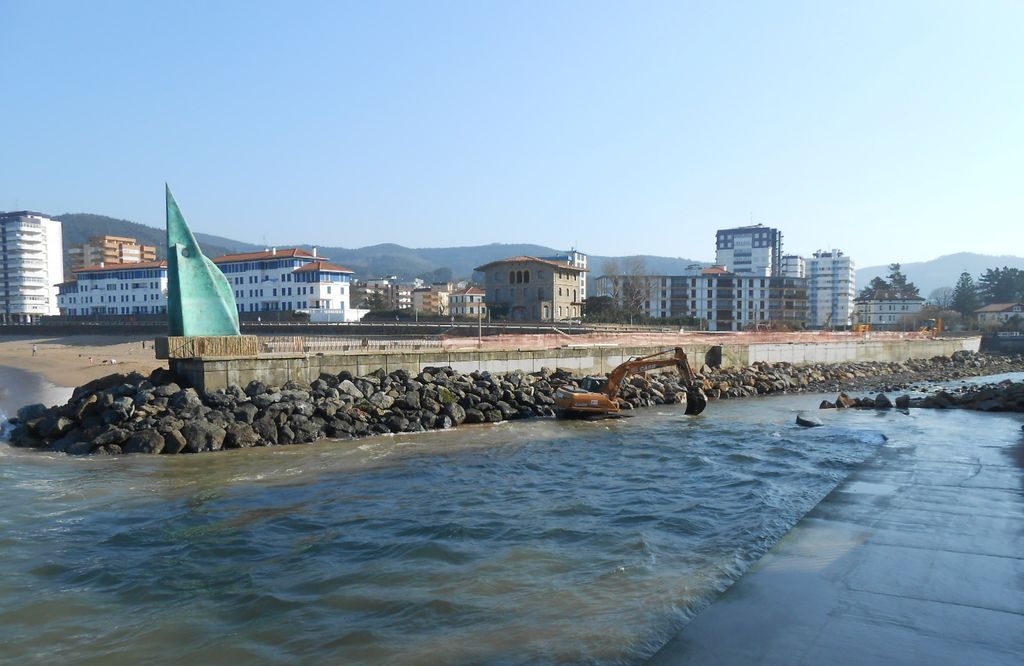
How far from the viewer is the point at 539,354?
3278 cm

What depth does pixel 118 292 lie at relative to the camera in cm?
9631

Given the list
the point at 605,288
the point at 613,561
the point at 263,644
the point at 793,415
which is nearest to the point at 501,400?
the point at 793,415

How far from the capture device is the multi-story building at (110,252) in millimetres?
146750

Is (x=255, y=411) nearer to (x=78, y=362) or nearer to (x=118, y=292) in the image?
(x=78, y=362)

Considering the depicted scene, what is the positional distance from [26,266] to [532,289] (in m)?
96.8

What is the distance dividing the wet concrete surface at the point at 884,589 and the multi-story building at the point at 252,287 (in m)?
74.4

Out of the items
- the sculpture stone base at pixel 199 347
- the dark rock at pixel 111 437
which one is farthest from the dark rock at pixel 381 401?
the dark rock at pixel 111 437

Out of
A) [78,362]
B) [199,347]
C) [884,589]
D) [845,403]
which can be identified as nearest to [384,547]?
[884,589]

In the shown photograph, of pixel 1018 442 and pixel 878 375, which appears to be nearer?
pixel 1018 442

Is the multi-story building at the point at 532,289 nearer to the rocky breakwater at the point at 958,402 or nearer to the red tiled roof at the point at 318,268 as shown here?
the red tiled roof at the point at 318,268

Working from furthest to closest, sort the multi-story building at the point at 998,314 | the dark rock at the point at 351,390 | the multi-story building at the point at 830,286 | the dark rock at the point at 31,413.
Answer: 1. the multi-story building at the point at 830,286
2. the multi-story building at the point at 998,314
3. the dark rock at the point at 351,390
4. the dark rock at the point at 31,413

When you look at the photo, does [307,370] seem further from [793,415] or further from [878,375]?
[878,375]

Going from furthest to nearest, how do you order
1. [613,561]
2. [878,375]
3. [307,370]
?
[878,375], [307,370], [613,561]

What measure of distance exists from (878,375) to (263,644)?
49889 millimetres
